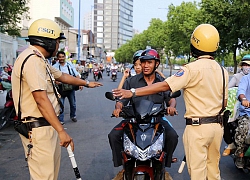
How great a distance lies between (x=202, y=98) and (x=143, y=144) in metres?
0.72

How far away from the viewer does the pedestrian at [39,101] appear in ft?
9.62

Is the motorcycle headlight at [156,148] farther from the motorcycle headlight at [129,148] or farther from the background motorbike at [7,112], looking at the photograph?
the background motorbike at [7,112]

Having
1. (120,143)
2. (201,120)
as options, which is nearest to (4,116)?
(120,143)

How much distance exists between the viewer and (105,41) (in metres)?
177

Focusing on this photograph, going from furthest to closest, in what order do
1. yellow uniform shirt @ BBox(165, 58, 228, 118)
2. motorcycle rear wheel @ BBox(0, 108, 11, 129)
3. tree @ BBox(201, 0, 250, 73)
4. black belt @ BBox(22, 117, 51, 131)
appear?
tree @ BBox(201, 0, 250, 73), motorcycle rear wheel @ BBox(0, 108, 11, 129), yellow uniform shirt @ BBox(165, 58, 228, 118), black belt @ BBox(22, 117, 51, 131)

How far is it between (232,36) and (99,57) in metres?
114

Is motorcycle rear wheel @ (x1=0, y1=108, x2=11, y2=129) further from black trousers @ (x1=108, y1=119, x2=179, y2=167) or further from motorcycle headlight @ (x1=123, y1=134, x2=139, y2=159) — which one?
motorcycle headlight @ (x1=123, y1=134, x2=139, y2=159)

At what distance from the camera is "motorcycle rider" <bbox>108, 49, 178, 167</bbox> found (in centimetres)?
400

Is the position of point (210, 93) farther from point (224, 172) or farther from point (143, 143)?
point (224, 172)

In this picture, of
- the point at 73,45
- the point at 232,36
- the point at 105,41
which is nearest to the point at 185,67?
the point at 232,36

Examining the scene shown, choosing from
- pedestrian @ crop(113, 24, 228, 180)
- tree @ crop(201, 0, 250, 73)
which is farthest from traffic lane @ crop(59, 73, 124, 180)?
tree @ crop(201, 0, 250, 73)

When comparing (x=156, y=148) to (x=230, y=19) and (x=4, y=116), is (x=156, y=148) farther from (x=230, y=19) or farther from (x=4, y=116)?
(x=230, y=19)

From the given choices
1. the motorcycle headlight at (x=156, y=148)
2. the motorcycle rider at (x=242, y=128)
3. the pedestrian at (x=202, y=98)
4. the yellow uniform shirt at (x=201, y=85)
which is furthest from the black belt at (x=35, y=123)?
the motorcycle rider at (x=242, y=128)

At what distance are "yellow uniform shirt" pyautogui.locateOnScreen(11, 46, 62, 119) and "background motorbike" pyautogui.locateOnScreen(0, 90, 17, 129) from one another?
5.30 meters
